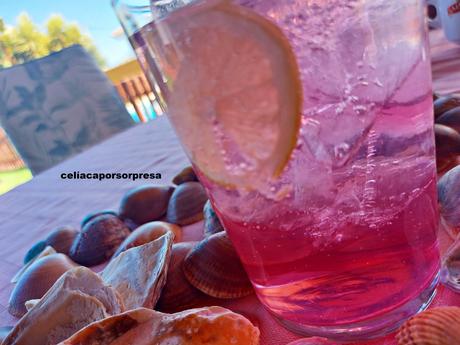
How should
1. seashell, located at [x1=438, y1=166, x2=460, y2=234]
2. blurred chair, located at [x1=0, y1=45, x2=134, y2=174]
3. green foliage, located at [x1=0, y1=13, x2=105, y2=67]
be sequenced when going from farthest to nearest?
green foliage, located at [x1=0, y1=13, x2=105, y2=67], blurred chair, located at [x1=0, y1=45, x2=134, y2=174], seashell, located at [x1=438, y1=166, x2=460, y2=234]

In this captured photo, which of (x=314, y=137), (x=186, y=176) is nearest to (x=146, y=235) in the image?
(x=186, y=176)

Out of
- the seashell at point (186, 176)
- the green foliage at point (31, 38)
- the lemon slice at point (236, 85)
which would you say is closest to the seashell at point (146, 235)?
the seashell at point (186, 176)

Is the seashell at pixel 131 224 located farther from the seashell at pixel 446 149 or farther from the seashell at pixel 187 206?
the seashell at pixel 446 149

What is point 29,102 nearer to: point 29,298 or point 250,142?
point 29,298

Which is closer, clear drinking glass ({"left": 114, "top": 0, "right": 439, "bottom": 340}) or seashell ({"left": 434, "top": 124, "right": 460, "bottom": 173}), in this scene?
clear drinking glass ({"left": 114, "top": 0, "right": 439, "bottom": 340})

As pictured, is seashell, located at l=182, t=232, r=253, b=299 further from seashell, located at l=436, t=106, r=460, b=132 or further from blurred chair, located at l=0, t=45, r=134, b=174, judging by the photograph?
blurred chair, located at l=0, t=45, r=134, b=174

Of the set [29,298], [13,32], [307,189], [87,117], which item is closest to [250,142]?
[307,189]

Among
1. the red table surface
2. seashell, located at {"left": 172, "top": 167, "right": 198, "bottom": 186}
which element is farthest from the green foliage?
seashell, located at {"left": 172, "top": 167, "right": 198, "bottom": 186}
